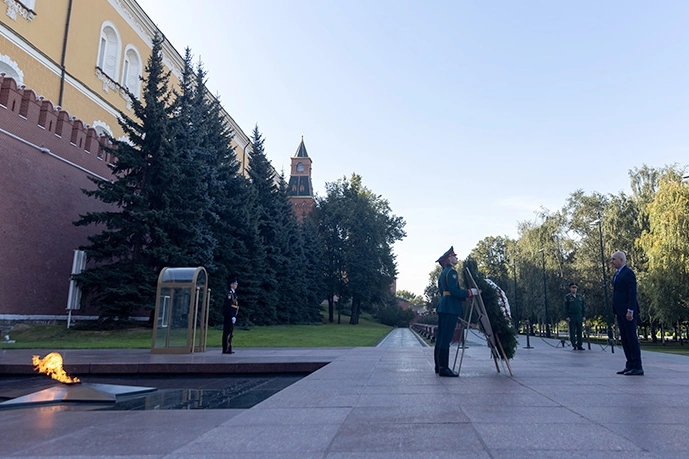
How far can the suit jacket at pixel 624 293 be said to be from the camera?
25.9ft

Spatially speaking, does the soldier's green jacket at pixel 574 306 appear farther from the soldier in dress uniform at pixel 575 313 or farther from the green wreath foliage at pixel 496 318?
the green wreath foliage at pixel 496 318

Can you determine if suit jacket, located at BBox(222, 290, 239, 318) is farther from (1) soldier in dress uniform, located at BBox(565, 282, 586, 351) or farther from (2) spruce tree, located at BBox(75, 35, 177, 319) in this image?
(1) soldier in dress uniform, located at BBox(565, 282, 586, 351)

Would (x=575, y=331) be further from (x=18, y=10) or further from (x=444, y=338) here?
(x=18, y=10)

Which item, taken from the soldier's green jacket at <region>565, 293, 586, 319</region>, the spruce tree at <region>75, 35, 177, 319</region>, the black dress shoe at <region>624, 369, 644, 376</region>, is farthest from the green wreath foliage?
the spruce tree at <region>75, 35, 177, 319</region>

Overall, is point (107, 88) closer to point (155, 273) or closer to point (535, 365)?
point (155, 273)

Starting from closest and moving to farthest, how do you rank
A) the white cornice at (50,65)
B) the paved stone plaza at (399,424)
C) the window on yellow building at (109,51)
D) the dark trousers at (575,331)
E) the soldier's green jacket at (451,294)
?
the paved stone plaza at (399,424), the soldier's green jacket at (451,294), the dark trousers at (575,331), the white cornice at (50,65), the window on yellow building at (109,51)

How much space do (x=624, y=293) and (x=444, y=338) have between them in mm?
3310

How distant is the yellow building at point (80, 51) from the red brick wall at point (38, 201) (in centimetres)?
442

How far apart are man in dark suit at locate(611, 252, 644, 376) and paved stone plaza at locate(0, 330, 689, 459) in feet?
2.88

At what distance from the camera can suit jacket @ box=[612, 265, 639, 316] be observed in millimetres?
7891


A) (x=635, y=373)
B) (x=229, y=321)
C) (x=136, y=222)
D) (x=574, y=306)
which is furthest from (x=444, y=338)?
(x=136, y=222)

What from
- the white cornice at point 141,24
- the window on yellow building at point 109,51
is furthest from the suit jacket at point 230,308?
the white cornice at point 141,24

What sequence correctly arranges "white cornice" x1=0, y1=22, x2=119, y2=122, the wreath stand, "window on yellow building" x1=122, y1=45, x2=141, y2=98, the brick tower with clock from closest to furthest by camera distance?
the wreath stand
"white cornice" x1=0, y1=22, x2=119, y2=122
"window on yellow building" x1=122, y1=45, x2=141, y2=98
the brick tower with clock

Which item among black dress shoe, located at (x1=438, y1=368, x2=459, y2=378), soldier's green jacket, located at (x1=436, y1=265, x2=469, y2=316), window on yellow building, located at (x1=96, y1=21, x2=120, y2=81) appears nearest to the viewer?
black dress shoe, located at (x1=438, y1=368, x2=459, y2=378)
